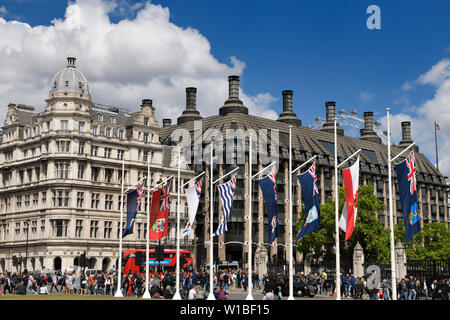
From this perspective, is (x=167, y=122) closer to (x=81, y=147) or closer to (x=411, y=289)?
(x=81, y=147)

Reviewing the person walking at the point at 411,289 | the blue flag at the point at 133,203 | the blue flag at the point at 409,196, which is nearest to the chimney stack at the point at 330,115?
the person walking at the point at 411,289

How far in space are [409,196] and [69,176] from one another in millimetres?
63028

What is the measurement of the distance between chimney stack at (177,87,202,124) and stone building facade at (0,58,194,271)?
804 inches

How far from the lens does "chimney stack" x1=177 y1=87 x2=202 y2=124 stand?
4685 inches

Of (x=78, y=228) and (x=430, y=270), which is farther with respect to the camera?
(x=78, y=228)

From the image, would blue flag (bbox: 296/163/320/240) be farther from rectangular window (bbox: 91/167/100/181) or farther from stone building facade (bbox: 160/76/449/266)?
rectangular window (bbox: 91/167/100/181)

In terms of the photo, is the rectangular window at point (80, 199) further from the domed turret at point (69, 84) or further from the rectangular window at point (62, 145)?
the domed turret at point (69, 84)

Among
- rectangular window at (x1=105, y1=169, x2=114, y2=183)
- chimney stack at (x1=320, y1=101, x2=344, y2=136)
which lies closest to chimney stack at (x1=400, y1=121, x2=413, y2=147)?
chimney stack at (x1=320, y1=101, x2=344, y2=136)

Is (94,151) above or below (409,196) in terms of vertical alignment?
above

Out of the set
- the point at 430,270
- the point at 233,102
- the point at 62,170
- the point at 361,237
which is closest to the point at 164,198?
the point at 430,270

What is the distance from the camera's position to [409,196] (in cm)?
3334

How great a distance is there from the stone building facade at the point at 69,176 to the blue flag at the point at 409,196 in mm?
60473

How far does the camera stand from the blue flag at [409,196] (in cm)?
3303

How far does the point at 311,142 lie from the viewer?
397 feet
